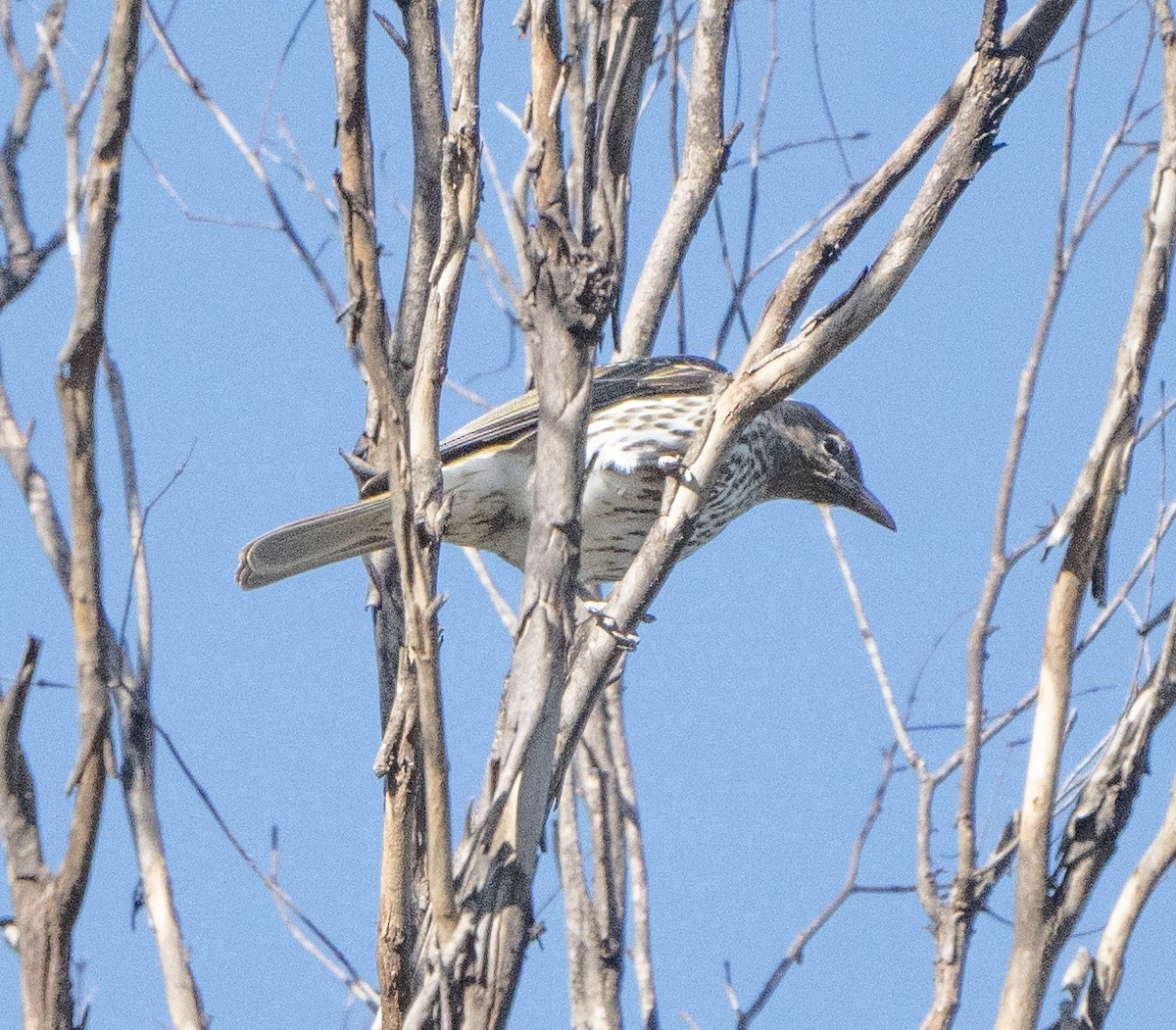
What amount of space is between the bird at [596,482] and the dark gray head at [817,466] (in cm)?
40

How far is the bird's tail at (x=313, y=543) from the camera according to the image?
3.58m

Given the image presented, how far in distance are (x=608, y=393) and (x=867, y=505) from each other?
1203 mm

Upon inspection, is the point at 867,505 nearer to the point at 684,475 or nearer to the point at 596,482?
the point at 596,482

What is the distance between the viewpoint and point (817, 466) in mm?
4812

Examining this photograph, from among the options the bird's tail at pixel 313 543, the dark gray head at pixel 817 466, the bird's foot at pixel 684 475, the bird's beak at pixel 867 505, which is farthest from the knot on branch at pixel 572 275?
the bird's beak at pixel 867 505

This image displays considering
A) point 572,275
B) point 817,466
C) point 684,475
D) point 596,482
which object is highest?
point 817,466

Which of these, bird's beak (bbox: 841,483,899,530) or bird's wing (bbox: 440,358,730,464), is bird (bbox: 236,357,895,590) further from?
bird's beak (bbox: 841,483,899,530)

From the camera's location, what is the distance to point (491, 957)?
5.74ft

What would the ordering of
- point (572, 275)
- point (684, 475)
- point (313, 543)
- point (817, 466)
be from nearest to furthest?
point (572, 275) → point (684, 475) → point (313, 543) → point (817, 466)

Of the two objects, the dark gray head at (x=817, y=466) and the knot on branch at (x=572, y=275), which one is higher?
the dark gray head at (x=817, y=466)

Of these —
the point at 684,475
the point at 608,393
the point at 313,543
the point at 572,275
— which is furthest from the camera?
the point at 608,393

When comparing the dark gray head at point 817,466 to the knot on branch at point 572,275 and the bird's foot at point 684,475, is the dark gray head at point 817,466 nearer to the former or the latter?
the bird's foot at point 684,475

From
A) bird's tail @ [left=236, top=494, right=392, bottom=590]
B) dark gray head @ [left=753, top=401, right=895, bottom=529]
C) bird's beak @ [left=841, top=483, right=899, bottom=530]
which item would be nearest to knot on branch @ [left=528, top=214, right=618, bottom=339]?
bird's tail @ [left=236, top=494, right=392, bottom=590]

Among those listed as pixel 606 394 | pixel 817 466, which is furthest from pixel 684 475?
pixel 817 466
